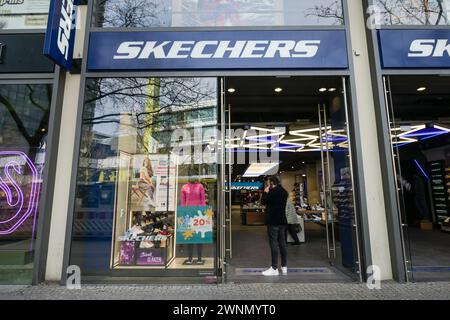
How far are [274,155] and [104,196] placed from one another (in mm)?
9015

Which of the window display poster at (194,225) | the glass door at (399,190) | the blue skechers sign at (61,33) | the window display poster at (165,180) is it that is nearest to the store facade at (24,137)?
the blue skechers sign at (61,33)

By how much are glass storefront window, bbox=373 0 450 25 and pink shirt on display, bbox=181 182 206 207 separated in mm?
4671

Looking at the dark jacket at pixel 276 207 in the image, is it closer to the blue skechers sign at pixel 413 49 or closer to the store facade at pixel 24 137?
the blue skechers sign at pixel 413 49

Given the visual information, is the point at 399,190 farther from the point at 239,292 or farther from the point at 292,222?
the point at 292,222

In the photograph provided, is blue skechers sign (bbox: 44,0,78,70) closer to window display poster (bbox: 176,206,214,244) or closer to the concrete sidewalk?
window display poster (bbox: 176,206,214,244)

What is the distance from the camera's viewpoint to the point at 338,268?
5289mm

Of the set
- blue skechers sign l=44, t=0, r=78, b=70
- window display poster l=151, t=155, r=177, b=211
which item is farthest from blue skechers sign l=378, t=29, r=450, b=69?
blue skechers sign l=44, t=0, r=78, b=70

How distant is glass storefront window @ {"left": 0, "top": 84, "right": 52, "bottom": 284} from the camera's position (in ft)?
15.8

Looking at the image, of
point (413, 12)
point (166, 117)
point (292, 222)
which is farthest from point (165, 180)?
point (413, 12)

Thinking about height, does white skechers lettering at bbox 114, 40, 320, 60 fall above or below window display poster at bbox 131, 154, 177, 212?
above

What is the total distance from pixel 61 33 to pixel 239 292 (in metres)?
5.09

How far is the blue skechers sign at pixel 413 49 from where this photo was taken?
5008 millimetres
